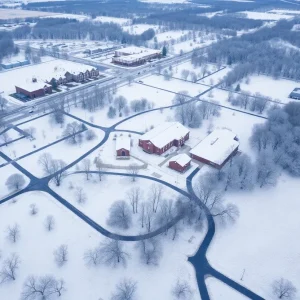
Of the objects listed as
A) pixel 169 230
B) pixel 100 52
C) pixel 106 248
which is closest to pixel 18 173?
pixel 106 248

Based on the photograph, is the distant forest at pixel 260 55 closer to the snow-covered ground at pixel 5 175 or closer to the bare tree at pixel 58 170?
the bare tree at pixel 58 170

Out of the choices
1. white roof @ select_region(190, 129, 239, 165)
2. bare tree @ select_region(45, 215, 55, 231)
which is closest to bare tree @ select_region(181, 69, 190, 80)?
white roof @ select_region(190, 129, 239, 165)

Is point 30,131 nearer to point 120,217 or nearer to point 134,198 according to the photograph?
point 134,198

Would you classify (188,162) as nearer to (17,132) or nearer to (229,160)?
(229,160)

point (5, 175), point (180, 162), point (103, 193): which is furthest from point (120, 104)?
point (5, 175)

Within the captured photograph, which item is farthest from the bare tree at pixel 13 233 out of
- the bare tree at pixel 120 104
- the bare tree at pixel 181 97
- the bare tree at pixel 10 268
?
the bare tree at pixel 181 97

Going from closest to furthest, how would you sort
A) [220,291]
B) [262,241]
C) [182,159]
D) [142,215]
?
[220,291]
[262,241]
[142,215]
[182,159]
